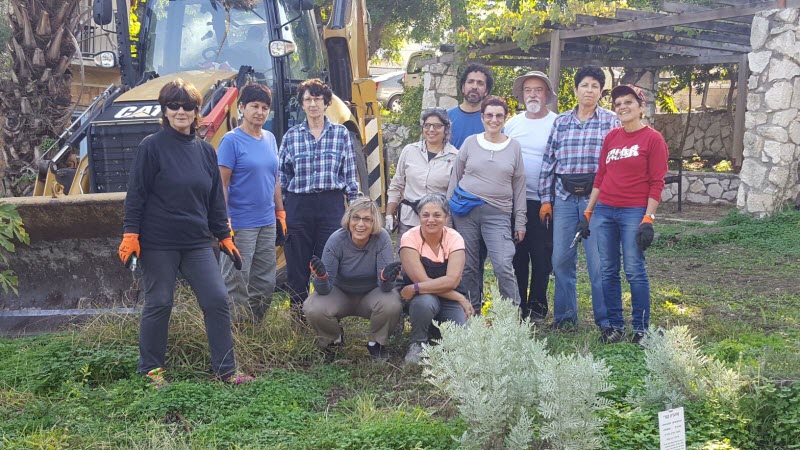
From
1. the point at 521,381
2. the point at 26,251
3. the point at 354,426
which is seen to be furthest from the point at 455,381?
the point at 26,251

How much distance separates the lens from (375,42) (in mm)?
25203

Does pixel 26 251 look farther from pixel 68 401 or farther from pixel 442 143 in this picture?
pixel 442 143

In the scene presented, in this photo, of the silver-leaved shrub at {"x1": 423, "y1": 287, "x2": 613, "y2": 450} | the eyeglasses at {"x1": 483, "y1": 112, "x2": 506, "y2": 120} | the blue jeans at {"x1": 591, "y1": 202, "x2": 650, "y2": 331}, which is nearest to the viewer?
the silver-leaved shrub at {"x1": 423, "y1": 287, "x2": 613, "y2": 450}

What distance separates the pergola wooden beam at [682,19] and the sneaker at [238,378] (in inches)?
331

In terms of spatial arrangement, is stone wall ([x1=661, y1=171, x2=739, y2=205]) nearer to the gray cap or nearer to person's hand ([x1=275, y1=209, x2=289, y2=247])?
the gray cap

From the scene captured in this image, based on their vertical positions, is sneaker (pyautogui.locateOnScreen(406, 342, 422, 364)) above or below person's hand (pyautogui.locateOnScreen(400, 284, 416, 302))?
below

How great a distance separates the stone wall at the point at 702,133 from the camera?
62.5 feet

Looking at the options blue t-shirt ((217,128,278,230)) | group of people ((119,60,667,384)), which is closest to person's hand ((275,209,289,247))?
group of people ((119,60,667,384))

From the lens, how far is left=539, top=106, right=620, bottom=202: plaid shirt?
20.4 feet

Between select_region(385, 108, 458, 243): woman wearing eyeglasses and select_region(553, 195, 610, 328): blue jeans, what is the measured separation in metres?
0.85

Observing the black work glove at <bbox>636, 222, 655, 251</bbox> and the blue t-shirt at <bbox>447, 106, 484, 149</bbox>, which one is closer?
the black work glove at <bbox>636, 222, 655, 251</bbox>

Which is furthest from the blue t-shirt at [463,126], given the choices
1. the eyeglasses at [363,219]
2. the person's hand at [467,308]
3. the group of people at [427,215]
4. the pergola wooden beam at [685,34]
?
the pergola wooden beam at [685,34]

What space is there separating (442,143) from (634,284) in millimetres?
1668

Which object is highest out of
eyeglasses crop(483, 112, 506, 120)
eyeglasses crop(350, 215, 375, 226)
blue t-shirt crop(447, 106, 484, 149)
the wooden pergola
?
the wooden pergola
